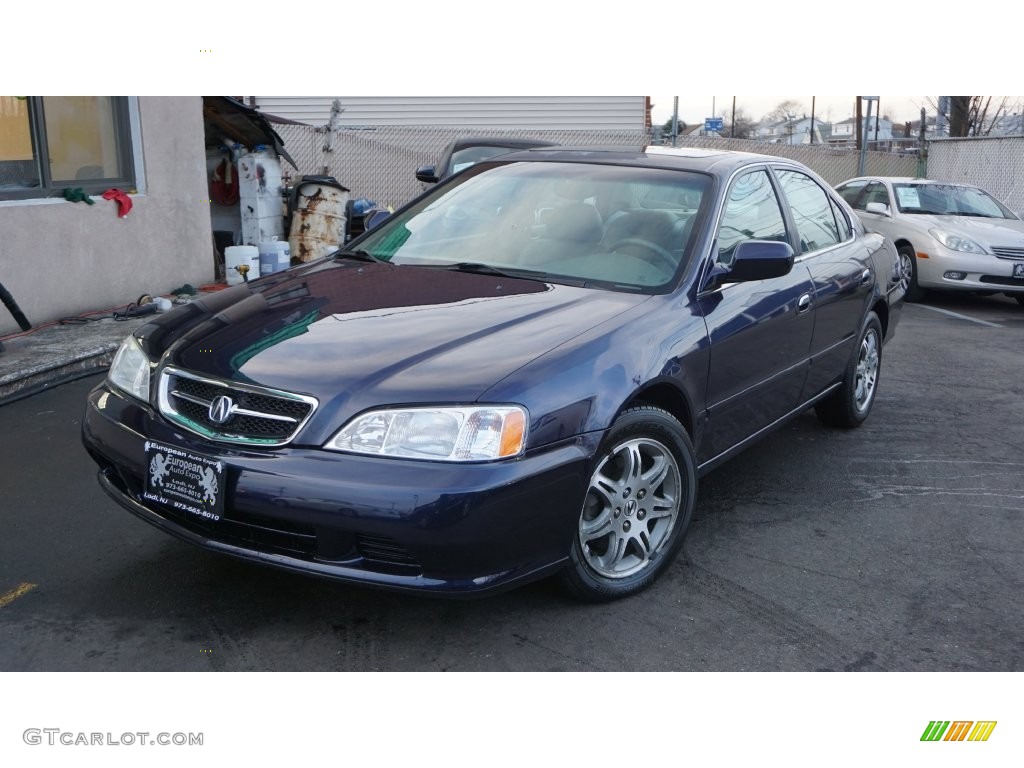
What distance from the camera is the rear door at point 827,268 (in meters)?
4.80

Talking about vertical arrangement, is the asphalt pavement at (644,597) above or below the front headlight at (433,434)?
below

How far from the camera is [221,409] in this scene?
3.02 meters

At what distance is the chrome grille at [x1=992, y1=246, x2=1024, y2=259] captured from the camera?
10.5 m

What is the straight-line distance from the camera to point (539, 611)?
3.36m

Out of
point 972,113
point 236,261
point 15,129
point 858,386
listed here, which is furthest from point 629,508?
point 972,113

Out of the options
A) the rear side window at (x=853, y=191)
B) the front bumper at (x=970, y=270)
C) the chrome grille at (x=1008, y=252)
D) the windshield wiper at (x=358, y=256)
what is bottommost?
the front bumper at (x=970, y=270)

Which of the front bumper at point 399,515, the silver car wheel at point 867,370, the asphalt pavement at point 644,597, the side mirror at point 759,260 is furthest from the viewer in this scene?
the silver car wheel at point 867,370

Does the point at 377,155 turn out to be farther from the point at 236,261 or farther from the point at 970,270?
the point at 970,270

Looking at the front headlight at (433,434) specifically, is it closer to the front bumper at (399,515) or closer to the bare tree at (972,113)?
the front bumper at (399,515)

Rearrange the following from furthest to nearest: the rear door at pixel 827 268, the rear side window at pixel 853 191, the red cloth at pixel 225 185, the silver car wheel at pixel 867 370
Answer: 1. the rear side window at pixel 853 191
2. the red cloth at pixel 225 185
3. the silver car wheel at pixel 867 370
4. the rear door at pixel 827 268

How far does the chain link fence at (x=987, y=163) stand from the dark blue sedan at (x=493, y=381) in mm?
13561

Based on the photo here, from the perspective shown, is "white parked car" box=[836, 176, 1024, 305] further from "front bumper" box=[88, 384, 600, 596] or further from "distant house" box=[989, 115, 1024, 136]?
"distant house" box=[989, 115, 1024, 136]

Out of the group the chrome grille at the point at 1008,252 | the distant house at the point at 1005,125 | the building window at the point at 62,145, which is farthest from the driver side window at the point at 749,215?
the distant house at the point at 1005,125

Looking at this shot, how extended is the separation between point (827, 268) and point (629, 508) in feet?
6.95
